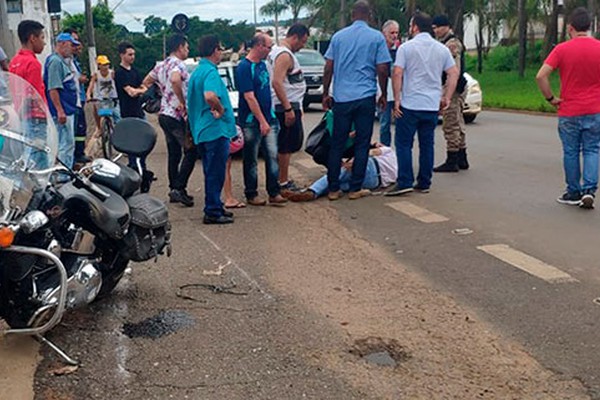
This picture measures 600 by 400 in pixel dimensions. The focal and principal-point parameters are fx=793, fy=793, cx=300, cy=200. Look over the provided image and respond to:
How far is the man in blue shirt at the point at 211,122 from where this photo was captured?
7633mm

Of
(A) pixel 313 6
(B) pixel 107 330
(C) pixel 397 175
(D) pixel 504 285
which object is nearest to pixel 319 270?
(D) pixel 504 285

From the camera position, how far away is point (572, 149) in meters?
8.08

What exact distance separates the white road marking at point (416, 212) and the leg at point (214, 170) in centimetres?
190

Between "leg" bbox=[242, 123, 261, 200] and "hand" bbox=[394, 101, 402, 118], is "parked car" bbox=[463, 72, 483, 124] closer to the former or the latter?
"hand" bbox=[394, 101, 402, 118]

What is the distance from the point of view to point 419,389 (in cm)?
A: 410

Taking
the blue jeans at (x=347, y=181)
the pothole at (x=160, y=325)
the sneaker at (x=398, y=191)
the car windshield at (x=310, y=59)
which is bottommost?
the pothole at (x=160, y=325)

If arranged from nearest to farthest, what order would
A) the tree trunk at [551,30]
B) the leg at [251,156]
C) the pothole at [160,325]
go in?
the pothole at [160,325] < the leg at [251,156] < the tree trunk at [551,30]

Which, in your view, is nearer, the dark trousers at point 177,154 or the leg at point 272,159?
the leg at point 272,159

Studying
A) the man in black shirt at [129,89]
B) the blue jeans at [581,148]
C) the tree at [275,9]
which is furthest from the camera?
the tree at [275,9]

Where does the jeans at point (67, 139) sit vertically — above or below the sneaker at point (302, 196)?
above

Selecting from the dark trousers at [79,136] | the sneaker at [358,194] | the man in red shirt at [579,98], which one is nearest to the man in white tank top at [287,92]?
the sneaker at [358,194]

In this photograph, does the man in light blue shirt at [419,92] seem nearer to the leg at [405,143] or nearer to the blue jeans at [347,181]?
the leg at [405,143]

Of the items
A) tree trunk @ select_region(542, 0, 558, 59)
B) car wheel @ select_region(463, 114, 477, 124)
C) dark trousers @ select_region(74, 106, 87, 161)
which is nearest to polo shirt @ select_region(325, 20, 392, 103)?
dark trousers @ select_region(74, 106, 87, 161)

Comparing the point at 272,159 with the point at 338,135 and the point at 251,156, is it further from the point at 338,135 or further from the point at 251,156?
the point at 338,135
